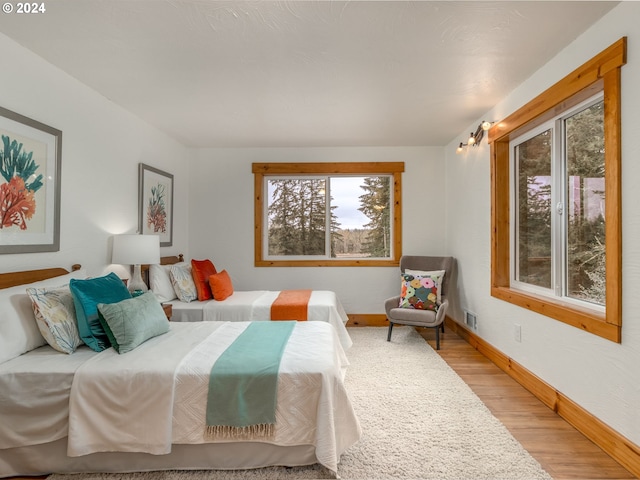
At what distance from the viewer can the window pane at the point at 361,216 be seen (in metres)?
5.26

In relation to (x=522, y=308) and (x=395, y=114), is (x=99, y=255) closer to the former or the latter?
(x=395, y=114)

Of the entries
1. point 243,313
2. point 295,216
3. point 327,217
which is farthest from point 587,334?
point 295,216

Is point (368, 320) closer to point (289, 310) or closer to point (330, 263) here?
point (330, 263)

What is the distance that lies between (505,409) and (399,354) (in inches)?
50.9

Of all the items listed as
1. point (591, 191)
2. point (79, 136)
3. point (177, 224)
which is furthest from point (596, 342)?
point (177, 224)

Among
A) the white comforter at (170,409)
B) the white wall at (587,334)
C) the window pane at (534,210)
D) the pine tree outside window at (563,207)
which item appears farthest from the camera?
the window pane at (534,210)

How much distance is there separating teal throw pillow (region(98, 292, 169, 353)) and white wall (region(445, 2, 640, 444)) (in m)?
2.74

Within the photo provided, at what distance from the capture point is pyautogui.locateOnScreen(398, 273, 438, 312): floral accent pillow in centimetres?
427

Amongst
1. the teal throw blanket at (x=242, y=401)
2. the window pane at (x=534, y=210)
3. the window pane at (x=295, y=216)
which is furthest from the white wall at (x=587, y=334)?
the window pane at (x=295, y=216)

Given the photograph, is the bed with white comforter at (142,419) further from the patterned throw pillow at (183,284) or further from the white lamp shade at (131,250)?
the patterned throw pillow at (183,284)

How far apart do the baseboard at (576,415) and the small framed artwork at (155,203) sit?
3804mm

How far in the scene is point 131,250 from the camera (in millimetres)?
3252

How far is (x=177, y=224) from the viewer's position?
485cm

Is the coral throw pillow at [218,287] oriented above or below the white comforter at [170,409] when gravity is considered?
above
